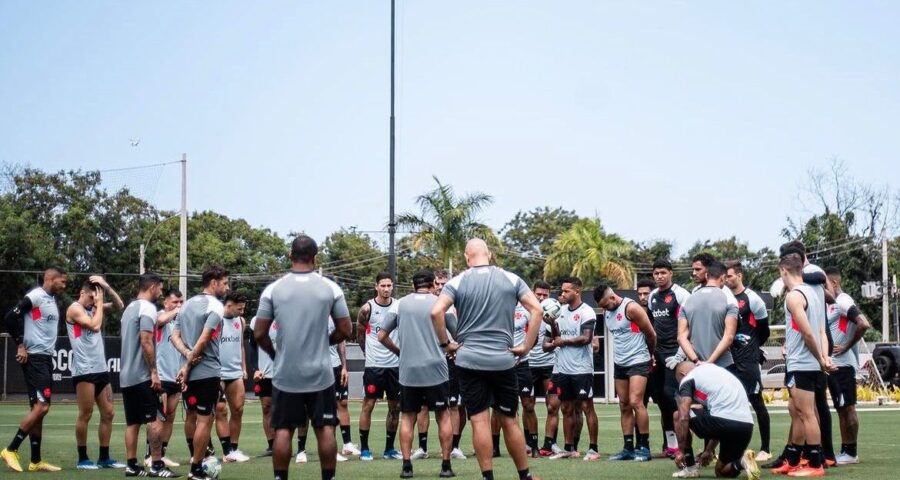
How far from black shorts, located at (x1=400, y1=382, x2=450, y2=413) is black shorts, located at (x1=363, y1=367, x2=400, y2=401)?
2.23 m

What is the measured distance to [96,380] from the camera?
13914mm

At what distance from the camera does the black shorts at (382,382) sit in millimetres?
15289

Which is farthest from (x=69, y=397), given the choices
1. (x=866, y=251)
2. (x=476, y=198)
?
(x=866, y=251)

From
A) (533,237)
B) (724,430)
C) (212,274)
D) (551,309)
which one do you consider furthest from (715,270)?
(533,237)

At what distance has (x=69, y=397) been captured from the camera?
36812 mm

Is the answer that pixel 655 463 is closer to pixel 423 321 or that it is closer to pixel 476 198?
pixel 423 321

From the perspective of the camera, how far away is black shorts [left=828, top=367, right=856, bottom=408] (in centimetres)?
1309

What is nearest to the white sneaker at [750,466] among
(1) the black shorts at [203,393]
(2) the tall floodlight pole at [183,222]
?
(1) the black shorts at [203,393]

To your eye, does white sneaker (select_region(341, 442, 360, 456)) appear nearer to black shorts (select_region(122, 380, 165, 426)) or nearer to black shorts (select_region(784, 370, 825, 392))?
black shorts (select_region(122, 380, 165, 426))

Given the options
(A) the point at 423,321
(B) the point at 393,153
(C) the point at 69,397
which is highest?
(B) the point at 393,153

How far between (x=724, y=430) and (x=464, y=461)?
4164 millimetres

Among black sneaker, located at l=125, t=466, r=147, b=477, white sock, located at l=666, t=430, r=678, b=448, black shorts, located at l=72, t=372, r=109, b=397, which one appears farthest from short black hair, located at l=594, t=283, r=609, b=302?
black shorts, located at l=72, t=372, r=109, b=397

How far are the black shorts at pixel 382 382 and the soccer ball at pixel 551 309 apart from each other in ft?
7.04

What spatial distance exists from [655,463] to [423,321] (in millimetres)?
3302
